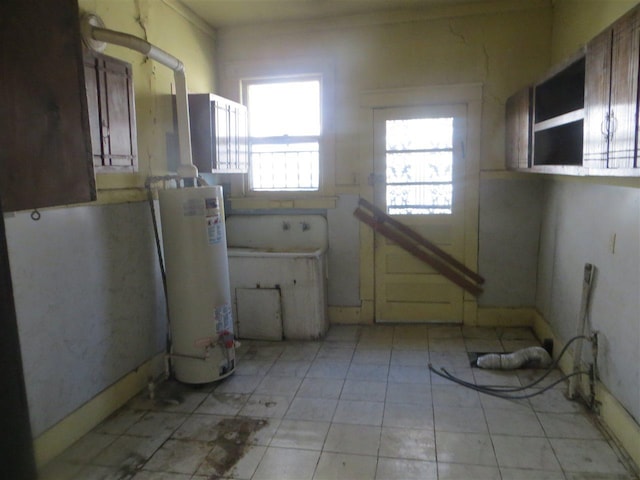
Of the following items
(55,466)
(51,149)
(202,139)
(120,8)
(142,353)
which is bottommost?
(55,466)

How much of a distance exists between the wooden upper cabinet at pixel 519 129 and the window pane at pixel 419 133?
1.70 feet

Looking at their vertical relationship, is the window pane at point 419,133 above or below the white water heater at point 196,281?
above

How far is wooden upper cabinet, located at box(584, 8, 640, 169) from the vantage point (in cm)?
174

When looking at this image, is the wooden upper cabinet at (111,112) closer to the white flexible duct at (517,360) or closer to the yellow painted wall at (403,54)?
the yellow painted wall at (403,54)

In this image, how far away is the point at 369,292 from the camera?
4.41 meters

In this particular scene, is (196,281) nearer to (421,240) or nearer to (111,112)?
(111,112)

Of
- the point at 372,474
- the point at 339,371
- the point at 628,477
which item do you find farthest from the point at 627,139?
the point at 339,371

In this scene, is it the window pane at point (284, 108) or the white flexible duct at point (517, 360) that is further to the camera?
the window pane at point (284, 108)

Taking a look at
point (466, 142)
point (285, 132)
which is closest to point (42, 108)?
point (285, 132)

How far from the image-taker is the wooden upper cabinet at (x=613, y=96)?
1.74m

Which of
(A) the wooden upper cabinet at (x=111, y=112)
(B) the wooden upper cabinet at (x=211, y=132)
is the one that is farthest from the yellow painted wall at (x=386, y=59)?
(A) the wooden upper cabinet at (x=111, y=112)

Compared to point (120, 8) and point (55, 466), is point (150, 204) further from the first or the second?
point (55, 466)

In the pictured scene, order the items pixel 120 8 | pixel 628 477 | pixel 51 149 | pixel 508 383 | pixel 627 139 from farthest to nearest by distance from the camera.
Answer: pixel 508 383
pixel 120 8
pixel 628 477
pixel 627 139
pixel 51 149

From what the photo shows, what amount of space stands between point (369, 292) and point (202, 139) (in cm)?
209
